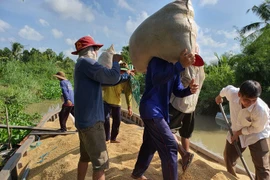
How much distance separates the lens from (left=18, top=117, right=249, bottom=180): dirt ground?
293 cm

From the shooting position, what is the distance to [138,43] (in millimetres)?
2348

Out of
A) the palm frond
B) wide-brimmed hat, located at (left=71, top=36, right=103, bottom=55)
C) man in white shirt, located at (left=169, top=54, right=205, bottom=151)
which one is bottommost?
man in white shirt, located at (left=169, top=54, right=205, bottom=151)

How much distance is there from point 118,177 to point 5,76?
61.9 ft

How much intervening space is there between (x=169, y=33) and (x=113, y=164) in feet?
6.49

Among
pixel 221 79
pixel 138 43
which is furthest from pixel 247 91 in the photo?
pixel 221 79

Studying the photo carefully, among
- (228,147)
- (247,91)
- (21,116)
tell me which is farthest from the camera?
(21,116)

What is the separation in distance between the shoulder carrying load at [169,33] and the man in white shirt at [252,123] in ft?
2.87

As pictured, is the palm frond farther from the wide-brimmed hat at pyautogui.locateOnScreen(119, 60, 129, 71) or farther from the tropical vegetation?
the wide-brimmed hat at pyautogui.locateOnScreen(119, 60, 129, 71)

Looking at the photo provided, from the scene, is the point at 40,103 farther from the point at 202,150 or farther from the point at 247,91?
the point at 247,91

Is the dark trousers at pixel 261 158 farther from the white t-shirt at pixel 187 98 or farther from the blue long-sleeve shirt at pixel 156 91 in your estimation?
the blue long-sleeve shirt at pixel 156 91

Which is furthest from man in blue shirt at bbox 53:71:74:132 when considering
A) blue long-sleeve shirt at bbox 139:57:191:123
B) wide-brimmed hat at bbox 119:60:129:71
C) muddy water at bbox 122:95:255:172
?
muddy water at bbox 122:95:255:172

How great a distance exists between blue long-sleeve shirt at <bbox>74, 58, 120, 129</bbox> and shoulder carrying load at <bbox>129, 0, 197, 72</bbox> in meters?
0.38

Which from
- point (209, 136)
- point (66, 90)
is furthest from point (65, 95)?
point (209, 136)

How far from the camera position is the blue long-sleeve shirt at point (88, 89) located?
2.27 meters
